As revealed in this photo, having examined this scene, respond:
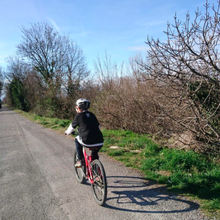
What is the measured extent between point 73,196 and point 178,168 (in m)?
2.49

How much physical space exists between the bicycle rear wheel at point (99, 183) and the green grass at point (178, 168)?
1.39m

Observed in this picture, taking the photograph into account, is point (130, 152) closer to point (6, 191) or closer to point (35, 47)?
point (6, 191)

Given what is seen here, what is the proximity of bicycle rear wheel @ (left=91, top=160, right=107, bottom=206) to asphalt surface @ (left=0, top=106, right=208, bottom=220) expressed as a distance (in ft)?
0.40

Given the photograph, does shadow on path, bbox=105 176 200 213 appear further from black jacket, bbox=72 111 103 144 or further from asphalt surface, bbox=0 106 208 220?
black jacket, bbox=72 111 103 144

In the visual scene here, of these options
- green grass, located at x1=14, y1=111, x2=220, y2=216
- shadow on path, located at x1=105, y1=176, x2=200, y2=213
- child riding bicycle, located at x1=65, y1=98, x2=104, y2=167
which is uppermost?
child riding bicycle, located at x1=65, y1=98, x2=104, y2=167

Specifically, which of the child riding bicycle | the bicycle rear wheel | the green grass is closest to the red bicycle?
the bicycle rear wheel

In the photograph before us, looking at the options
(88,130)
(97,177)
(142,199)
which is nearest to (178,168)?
(142,199)

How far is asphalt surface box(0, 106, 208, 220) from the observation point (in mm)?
3316

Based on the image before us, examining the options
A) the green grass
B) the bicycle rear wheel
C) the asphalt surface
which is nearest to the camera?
the asphalt surface

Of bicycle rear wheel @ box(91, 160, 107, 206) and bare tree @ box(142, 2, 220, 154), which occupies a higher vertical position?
bare tree @ box(142, 2, 220, 154)

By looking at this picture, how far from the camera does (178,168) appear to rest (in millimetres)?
4836

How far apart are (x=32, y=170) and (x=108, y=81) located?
6.73 metres

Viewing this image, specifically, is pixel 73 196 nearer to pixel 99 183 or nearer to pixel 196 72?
pixel 99 183

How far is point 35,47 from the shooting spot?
91.9ft
